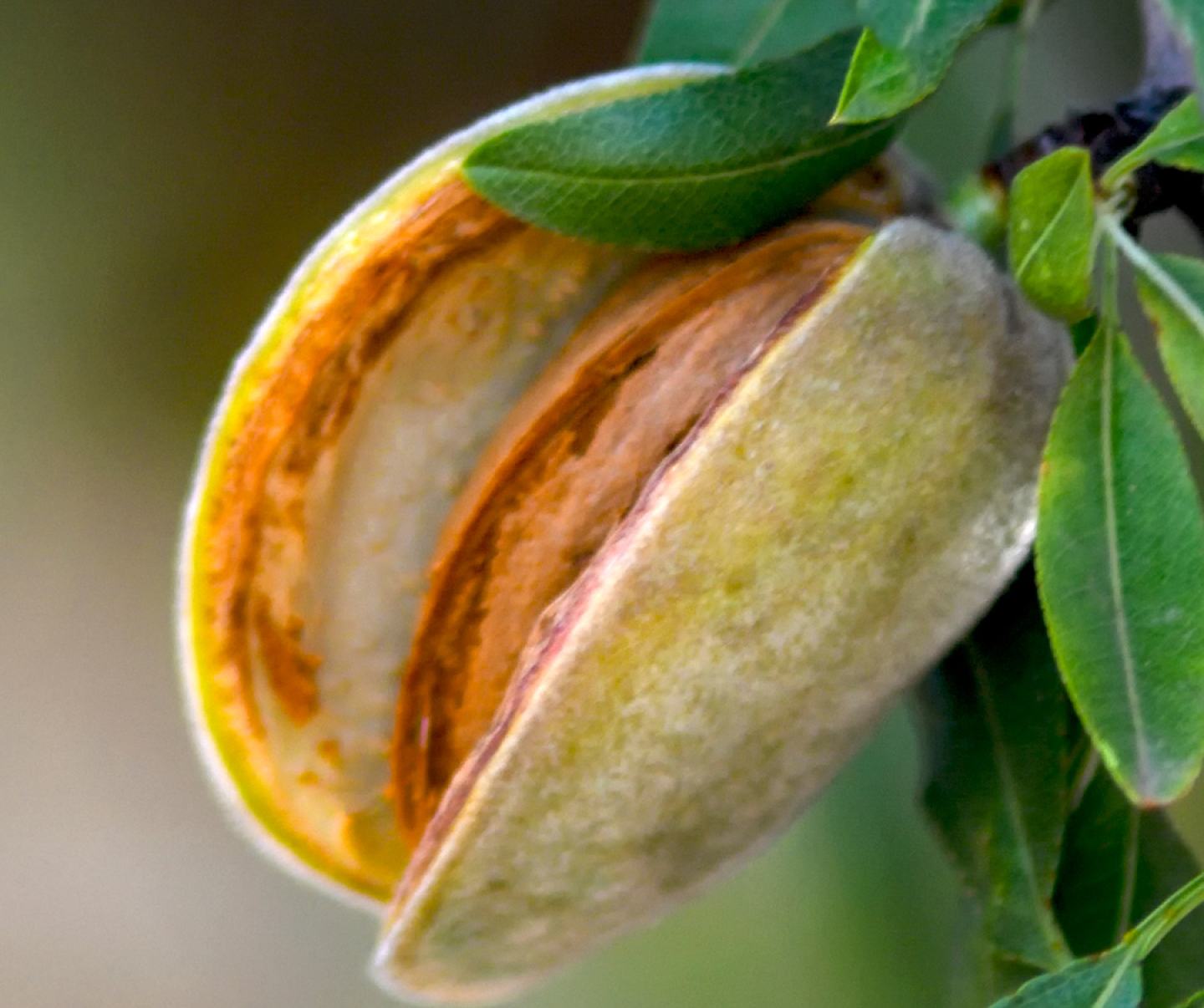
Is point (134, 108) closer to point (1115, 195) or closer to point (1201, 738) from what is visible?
point (1115, 195)

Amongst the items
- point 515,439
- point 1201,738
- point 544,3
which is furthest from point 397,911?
point 544,3

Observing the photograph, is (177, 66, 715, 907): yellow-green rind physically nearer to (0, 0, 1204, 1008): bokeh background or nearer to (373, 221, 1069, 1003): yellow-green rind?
(373, 221, 1069, 1003): yellow-green rind

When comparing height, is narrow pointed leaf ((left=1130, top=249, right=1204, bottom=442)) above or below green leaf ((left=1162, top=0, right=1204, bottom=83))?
below

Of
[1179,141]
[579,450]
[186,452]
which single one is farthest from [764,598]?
[186,452]

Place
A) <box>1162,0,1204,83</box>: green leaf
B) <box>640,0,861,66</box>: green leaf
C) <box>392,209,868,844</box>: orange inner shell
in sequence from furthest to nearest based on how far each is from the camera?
<box>640,0,861,66</box>: green leaf
<box>392,209,868,844</box>: orange inner shell
<box>1162,0,1204,83</box>: green leaf

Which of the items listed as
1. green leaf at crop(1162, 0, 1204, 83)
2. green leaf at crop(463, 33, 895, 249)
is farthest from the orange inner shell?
green leaf at crop(1162, 0, 1204, 83)

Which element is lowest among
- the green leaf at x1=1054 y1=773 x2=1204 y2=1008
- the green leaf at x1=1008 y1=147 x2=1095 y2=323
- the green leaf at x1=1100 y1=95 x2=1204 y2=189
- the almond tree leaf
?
the green leaf at x1=1054 y1=773 x2=1204 y2=1008

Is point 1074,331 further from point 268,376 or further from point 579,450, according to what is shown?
point 268,376
